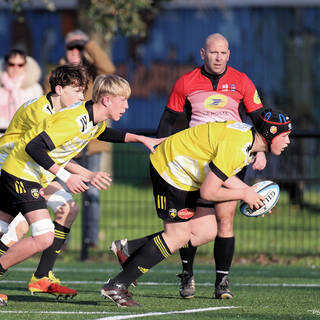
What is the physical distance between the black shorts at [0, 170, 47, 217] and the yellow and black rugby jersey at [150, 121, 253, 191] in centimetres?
93

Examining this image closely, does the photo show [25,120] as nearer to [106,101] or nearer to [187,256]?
[106,101]

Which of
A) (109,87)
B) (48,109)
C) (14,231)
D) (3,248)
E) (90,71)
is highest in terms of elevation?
(90,71)

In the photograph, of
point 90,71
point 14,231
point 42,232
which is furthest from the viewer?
point 90,71

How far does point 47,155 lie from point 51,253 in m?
1.11

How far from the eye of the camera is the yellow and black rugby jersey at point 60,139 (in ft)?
24.4

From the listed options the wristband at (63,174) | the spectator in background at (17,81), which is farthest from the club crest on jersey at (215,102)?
the spectator in background at (17,81)

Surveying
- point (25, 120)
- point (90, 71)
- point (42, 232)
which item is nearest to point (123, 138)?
point (25, 120)

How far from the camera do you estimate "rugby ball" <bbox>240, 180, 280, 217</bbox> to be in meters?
7.64

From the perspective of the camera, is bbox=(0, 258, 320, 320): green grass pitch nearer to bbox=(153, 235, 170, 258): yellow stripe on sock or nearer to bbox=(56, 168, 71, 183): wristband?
Answer: bbox=(153, 235, 170, 258): yellow stripe on sock

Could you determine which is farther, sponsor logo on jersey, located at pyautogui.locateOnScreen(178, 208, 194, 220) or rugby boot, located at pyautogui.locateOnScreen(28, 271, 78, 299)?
rugby boot, located at pyautogui.locateOnScreen(28, 271, 78, 299)

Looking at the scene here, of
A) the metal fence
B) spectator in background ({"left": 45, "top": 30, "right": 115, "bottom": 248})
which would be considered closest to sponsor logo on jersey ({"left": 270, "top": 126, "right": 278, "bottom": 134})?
spectator in background ({"left": 45, "top": 30, "right": 115, "bottom": 248})

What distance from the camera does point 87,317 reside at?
270 inches

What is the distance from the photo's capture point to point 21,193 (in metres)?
7.57

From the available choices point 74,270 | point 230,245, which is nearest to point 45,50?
point 74,270
